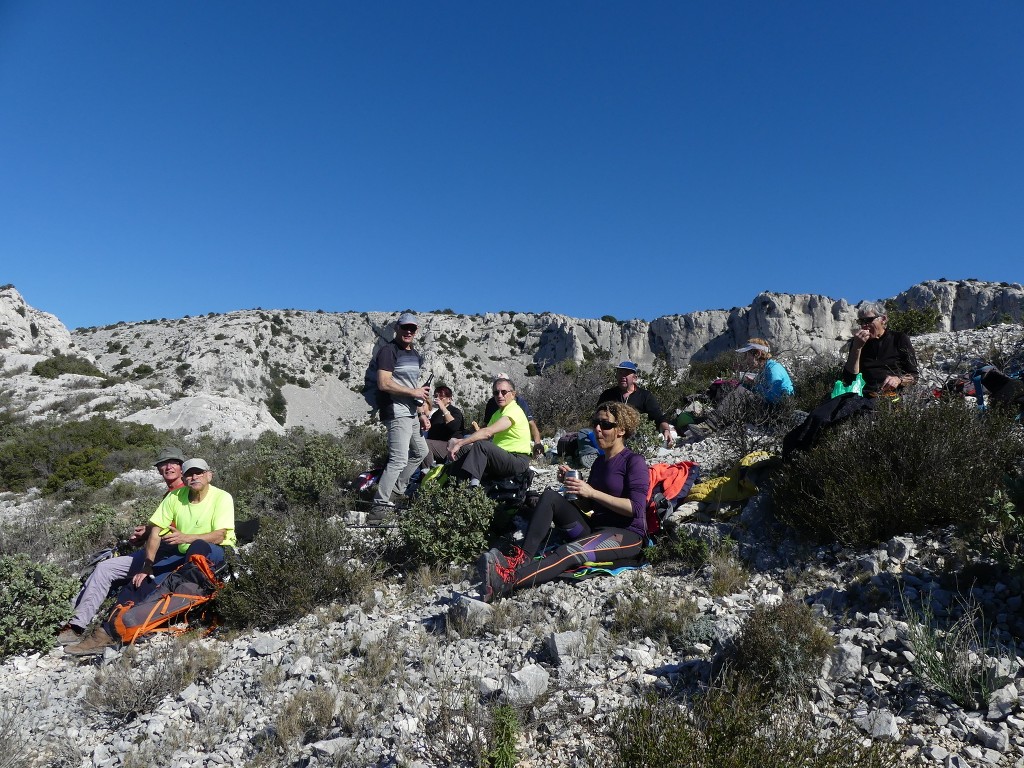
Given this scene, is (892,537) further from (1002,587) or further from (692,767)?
(692,767)

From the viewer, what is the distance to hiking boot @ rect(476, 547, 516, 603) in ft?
12.3

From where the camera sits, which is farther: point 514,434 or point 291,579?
point 514,434

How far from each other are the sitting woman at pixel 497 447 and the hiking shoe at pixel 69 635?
3.08 m

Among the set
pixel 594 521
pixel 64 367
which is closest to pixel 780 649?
pixel 594 521

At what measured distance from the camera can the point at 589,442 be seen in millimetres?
6984

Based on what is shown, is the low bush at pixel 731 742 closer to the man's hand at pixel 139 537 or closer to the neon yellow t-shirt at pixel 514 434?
the neon yellow t-shirt at pixel 514 434

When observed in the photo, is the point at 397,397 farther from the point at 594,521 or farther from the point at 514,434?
the point at 594,521

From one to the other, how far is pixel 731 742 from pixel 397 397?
14.6 ft

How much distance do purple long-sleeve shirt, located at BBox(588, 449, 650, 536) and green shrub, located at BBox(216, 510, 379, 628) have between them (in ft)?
6.38

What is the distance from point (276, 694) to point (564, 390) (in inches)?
355

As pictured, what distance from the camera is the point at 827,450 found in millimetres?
4168

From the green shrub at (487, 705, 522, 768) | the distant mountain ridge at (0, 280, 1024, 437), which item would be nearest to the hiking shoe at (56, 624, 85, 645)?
the green shrub at (487, 705, 522, 768)

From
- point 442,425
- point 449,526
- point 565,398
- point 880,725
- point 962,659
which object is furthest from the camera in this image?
point 565,398

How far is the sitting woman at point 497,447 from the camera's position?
16.9ft
